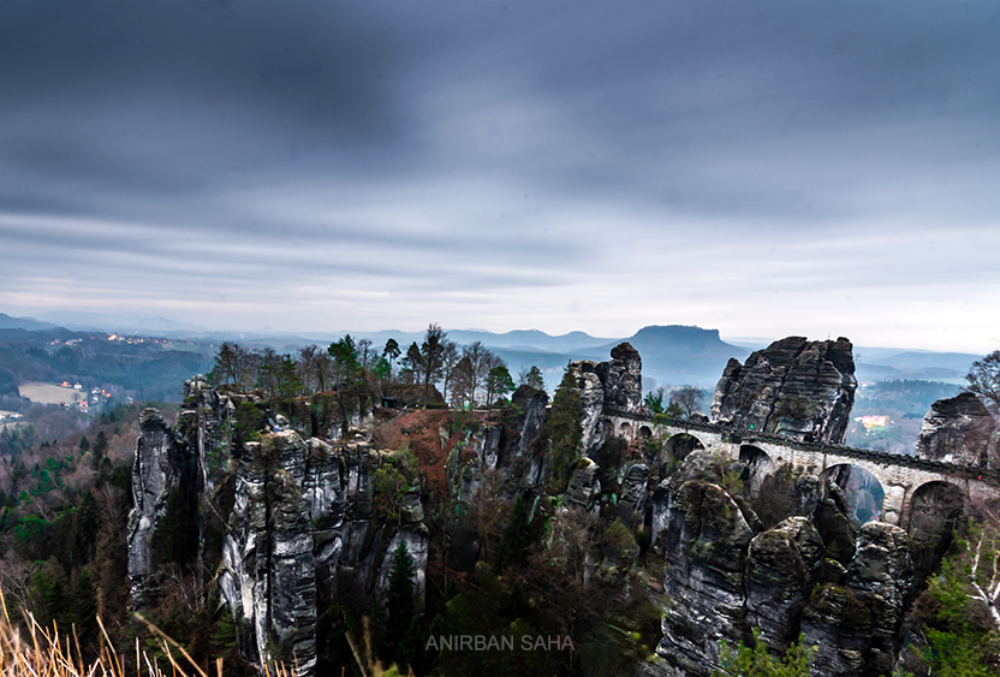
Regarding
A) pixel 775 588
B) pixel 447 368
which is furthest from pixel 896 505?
pixel 447 368

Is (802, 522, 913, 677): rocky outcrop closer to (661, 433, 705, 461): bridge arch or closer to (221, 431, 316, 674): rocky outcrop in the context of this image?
(221, 431, 316, 674): rocky outcrop

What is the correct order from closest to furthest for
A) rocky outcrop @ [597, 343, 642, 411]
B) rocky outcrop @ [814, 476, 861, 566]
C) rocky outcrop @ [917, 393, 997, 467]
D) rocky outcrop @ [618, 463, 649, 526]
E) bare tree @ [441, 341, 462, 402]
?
rocky outcrop @ [814, 476, 861, 566] → rocky outcrop @ [917, 393, 997, 467] → rocky outcrop @ [618, 463, 649, 526] → rocky outcrop @ [597, 343, 642, 411] → bare tree @ [441, 341, 462, 402]

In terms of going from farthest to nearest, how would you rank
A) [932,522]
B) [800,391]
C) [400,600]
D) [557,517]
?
[800,391] → [557,517] → [932,522] → [400,600]

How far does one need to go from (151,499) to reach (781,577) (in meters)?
52.0

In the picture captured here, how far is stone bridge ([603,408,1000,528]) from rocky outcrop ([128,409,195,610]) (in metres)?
48.7

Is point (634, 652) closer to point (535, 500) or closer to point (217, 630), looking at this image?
point (535, 500)

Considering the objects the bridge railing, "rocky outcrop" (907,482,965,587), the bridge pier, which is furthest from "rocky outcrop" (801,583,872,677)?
the bridge pier

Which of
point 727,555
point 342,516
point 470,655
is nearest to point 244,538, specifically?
point 342,516

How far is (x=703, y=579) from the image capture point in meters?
18.9

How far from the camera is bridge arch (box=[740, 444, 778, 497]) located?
1652 inches

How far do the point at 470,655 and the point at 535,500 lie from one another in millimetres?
24255

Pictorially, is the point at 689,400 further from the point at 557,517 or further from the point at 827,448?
the point at 557,517

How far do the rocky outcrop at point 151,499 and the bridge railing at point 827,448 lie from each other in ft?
159

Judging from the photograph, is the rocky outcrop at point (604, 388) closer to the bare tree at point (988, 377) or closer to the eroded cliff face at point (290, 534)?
the eroded cliff face at point (290, 534)
